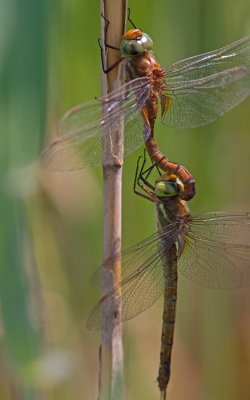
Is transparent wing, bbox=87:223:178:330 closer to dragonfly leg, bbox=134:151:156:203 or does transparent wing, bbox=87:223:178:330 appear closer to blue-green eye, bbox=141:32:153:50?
dragonfly leg, bbox=134:151:156:203

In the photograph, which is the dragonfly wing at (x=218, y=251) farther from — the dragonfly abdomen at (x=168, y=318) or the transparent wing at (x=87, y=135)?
the transparent wing at (x=87, y=135)

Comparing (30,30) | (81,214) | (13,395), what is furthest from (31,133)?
(13,395)

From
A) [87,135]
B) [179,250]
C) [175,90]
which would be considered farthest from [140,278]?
[175,90]

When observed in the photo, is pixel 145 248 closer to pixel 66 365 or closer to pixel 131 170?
pixel 131 170

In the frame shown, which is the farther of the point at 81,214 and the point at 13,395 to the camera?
the point at 81,214

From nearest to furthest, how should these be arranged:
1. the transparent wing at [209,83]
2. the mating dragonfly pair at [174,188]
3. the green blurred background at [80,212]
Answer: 1. the green blurred background at [80,212]
2. the mating dragonfly pair at [174,188]
3. the transparent wing at [209,83]

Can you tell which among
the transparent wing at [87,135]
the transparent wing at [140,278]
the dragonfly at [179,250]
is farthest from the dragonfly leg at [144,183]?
the transparent wing at [87,135]

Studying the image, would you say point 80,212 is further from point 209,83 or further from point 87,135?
point 209,83
